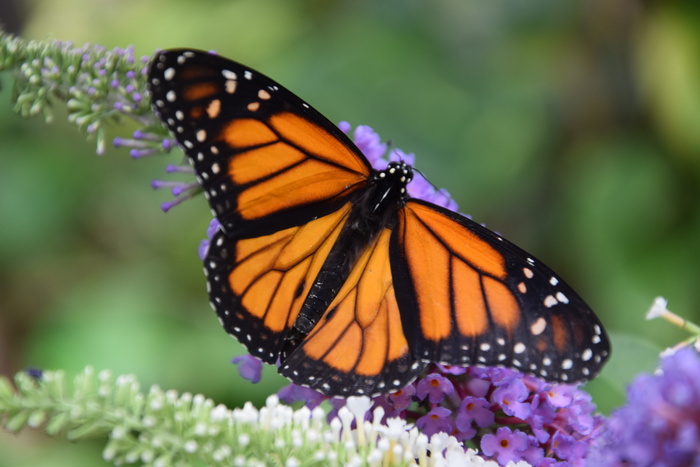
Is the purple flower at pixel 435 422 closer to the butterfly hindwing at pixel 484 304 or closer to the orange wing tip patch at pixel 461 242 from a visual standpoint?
the butterfly hindwing at pixel 484 304

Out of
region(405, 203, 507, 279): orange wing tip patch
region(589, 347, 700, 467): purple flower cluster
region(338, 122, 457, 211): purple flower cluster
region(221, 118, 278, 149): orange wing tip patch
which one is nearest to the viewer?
region(589, 347, 700, 467): purple flower cluster

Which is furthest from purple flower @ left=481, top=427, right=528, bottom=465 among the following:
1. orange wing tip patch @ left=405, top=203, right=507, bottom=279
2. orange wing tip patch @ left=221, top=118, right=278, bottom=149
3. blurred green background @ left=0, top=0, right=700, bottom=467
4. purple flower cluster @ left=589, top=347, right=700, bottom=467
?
blurred green background @ left=0, top=0, right=700, bottom=467

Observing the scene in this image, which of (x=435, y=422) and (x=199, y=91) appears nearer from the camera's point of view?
(x=435, y=422)

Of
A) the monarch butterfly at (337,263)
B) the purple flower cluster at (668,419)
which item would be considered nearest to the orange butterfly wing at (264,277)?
the monarch butterfly at (337,263)

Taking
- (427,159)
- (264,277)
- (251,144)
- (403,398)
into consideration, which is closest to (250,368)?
(264,277)

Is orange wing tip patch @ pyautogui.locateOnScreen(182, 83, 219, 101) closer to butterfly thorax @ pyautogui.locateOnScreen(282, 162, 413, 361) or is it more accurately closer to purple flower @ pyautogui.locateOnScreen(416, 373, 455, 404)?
butterfly thorax @ pyautogui.locateOnScreen(282, 162, 413, 361)

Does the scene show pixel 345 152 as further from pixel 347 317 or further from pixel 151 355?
pixel 151 355

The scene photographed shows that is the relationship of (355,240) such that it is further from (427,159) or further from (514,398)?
(427,159)
